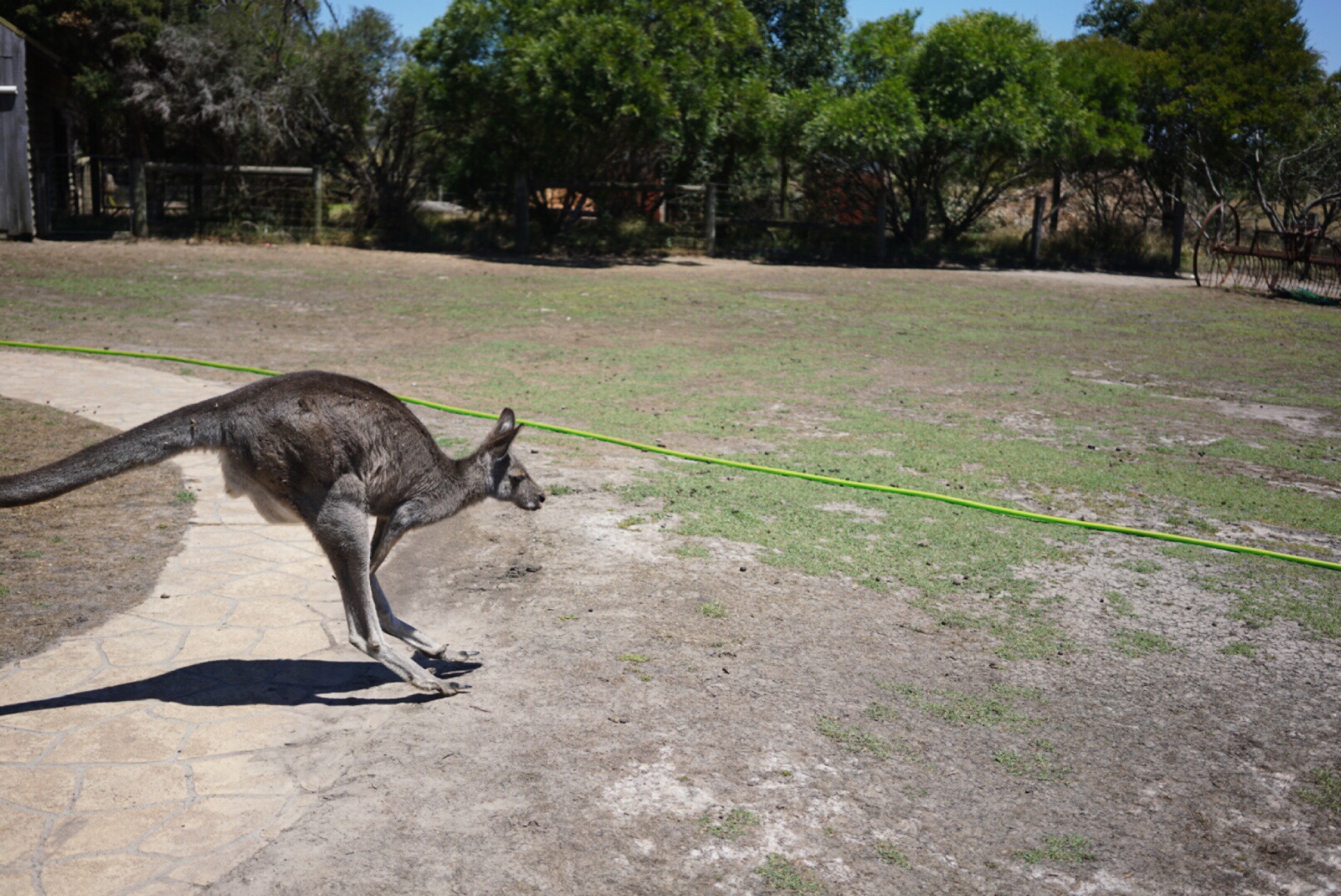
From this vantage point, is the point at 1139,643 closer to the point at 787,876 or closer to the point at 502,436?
the point at 787,876

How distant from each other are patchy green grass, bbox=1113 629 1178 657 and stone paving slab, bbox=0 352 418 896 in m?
3.37

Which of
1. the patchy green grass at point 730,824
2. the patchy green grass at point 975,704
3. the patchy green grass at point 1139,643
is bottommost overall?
the patchy green grass at point 730,824

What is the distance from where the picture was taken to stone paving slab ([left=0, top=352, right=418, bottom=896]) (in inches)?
130

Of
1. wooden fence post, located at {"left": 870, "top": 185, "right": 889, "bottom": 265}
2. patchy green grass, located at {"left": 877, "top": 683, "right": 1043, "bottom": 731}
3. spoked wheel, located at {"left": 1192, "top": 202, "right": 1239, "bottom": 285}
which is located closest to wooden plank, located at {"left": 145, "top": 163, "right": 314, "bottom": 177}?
wooden fence post, located at {"left": 870, "top": 185, "right": 889, "bottom": 265}

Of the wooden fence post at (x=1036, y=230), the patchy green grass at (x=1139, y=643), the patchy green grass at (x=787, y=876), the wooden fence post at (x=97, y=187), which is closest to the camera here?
the patchy green grass at (x=787, y=876)

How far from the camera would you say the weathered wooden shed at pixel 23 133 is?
20580mm

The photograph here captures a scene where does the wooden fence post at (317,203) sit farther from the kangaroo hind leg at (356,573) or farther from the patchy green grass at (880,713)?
the patchy green grass at (880,713)

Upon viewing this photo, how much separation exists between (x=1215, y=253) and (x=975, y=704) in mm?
22263

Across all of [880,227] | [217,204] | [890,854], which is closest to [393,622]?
[890,854]

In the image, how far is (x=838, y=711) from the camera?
4.38 metres

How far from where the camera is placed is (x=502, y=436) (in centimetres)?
492

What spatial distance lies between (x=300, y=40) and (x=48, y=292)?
1214 centimetres

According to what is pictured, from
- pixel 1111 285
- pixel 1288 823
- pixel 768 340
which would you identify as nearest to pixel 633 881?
pixel 1288 823

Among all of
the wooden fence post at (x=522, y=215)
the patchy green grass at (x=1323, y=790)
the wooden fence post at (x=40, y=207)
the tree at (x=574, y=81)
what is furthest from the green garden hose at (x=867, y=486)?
the wooden fence post at (x=522, y=215)
